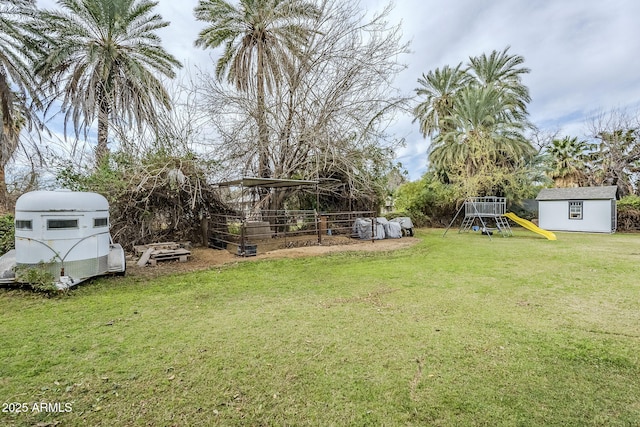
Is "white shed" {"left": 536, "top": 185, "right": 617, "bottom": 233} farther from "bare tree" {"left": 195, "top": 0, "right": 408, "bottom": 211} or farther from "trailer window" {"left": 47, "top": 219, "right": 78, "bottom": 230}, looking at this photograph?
"trailer window" {"left": 47, "top": 219, "right": 78, "bottom": 230}

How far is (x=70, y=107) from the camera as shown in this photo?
12.2m

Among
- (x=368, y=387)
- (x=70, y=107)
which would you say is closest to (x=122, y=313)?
(x=368, y=387)

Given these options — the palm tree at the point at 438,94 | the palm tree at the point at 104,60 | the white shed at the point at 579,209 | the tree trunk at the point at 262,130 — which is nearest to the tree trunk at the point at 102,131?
the palm tree at the point at 104,60

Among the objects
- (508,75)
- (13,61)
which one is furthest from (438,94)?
(13,61)

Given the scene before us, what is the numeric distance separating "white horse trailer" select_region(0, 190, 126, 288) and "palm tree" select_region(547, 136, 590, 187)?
1034 inches

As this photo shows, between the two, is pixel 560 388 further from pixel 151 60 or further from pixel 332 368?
pixel 151 60

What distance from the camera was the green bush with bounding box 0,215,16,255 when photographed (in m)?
6.60

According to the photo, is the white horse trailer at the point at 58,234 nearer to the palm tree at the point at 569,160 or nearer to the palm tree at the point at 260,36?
the palm tree at the point at 260,36

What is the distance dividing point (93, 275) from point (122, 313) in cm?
195

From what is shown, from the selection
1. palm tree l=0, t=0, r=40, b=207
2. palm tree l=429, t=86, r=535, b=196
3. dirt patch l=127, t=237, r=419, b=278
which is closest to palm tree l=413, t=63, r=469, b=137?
palm tree l=429, t=86, r=535, b=196

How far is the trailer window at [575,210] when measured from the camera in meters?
15.7

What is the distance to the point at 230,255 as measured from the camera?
8.52 meters

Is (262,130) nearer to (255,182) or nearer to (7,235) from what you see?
(255,182)

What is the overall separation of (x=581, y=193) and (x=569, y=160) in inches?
303
